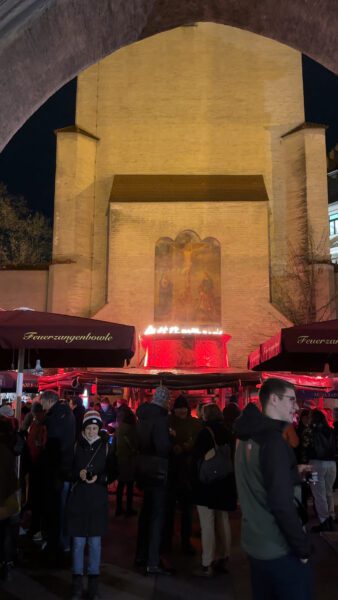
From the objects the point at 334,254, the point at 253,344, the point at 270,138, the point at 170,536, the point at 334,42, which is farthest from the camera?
the point at 334,254

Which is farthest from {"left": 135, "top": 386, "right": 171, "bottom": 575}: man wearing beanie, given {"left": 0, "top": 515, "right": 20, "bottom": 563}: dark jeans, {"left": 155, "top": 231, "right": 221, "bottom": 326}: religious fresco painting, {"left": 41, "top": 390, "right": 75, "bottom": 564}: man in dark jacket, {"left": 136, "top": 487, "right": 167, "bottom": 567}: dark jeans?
{"left": 155, "top": 231, "right": 221, "bottom": 326}: religious fresco painting

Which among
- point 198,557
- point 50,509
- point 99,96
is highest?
point 99,96

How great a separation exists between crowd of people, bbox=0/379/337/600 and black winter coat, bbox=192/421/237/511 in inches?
0.4

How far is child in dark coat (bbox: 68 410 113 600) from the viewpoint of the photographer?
483 cm

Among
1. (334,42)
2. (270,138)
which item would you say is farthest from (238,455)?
(270,138)

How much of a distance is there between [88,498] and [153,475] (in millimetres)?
954

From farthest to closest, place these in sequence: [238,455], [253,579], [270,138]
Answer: [270,138]
[238,455]
[253,579]

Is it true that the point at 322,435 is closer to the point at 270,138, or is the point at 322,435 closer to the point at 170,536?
the point at 170,536

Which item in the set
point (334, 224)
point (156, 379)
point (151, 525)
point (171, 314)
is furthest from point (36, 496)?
point (334, 224)

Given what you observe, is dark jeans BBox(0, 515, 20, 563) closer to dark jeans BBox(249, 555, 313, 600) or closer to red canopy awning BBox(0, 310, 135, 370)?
red canopy awning BBox(0, 310, 135, 370)

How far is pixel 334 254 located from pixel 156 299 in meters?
20.4

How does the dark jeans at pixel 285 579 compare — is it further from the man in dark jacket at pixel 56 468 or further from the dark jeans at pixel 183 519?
the dark jeans at pixel 183 519

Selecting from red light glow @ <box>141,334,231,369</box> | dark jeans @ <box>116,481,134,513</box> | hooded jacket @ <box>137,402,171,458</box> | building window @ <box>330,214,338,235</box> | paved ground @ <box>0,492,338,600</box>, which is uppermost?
building window @ <box>330,214,338,235</box>

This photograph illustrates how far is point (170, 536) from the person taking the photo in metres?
6.76
